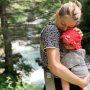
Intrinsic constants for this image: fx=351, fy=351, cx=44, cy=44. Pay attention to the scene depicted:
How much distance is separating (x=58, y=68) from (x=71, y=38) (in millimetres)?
240

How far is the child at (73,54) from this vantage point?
246cm

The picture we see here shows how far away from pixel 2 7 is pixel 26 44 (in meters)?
1.93

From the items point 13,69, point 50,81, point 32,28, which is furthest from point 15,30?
point 50,81

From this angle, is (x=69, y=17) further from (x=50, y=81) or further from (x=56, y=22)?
(x=50, y=81)

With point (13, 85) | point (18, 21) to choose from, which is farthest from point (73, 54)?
point (18, 21)

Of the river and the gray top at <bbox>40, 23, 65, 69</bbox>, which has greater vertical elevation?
the gray top at <bbox>40, 23, 65, 69</bbox>

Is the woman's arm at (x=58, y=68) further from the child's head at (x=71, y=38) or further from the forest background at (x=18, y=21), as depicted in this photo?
the forest background at (x=18, y=21)

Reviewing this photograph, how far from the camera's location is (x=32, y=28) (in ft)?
30.5

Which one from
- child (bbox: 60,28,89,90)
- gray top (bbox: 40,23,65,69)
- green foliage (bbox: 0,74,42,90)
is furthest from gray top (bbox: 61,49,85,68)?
green foliage (bbox: 0,74,42,90)

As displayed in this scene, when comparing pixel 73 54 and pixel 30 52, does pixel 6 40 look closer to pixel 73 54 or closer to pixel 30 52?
pixel 30 52

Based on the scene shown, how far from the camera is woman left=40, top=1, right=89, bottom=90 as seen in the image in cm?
A: 236

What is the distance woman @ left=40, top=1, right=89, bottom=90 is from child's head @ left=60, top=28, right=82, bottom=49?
1.4 inches

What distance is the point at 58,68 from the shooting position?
7.85ft

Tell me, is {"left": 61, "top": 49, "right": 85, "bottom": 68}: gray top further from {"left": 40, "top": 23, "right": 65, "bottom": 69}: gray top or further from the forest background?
the forest background
